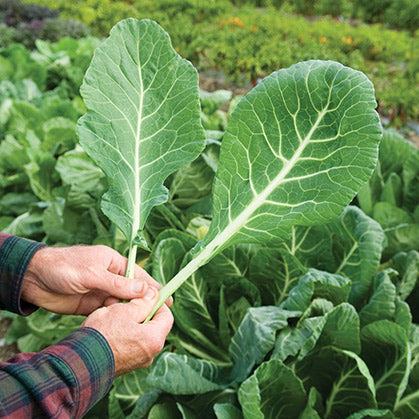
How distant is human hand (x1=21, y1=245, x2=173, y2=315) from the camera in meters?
1.26

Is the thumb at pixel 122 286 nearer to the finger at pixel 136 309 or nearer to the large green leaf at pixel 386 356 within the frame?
the finger at pixel 136 309

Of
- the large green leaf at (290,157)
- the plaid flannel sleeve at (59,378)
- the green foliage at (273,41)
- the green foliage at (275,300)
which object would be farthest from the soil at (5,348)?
the green foliage at (273,41)

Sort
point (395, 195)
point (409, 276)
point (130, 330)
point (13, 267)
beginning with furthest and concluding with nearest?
point (395, 195), point (409, 276), point (13, 267), point (130, 330)

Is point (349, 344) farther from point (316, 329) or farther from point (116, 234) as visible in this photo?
point (116, 234)

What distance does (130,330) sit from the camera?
1147mm

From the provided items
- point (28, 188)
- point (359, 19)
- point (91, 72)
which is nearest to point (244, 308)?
point (91, 72)

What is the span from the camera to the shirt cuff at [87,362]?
1.07 meters

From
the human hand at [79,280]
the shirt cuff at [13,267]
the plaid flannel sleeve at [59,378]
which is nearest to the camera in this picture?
the plaid flannel sleeve at [59,378]

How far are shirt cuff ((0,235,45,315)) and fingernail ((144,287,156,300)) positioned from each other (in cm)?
40

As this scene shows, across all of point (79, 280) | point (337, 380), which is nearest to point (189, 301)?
point (337, 380)

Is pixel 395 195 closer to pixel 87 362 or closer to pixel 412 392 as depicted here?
pixel 412 392

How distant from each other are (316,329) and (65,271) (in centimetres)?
83

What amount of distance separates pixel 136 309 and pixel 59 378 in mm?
236

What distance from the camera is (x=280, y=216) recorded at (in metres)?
1.27
